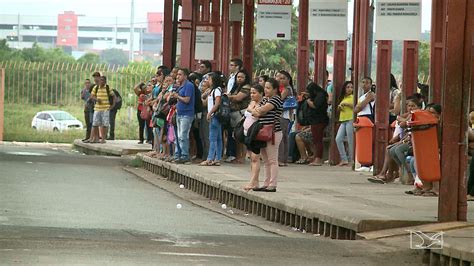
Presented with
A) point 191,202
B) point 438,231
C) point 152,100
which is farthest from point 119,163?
point 438,231

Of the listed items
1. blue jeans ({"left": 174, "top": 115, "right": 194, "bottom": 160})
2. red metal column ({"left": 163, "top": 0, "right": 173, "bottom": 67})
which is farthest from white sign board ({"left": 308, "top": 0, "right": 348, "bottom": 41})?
red metal column ({"left": 163, "top": 0, "right": 173, "bottom": 67})

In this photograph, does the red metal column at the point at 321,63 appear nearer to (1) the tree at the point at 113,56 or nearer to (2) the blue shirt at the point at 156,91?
(2) the blue shirt at the point at 156,91

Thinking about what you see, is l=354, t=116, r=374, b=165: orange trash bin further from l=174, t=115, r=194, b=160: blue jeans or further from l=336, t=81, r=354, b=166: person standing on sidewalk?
l=174, t=115, r=194, b=160: blue jeans

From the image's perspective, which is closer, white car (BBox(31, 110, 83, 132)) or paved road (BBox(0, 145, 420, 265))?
paved road (BBox(0, 145, 420, 265))

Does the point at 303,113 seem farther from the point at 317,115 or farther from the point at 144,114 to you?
the point at 144,114

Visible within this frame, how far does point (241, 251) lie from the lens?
47.2 ft

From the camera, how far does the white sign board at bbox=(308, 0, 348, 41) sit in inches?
1146

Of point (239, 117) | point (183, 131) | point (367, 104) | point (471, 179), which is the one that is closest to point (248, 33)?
point (183, 131)

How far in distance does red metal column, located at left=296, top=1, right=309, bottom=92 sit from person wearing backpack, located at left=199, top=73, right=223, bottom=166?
22.7 ft

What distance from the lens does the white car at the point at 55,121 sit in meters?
57.6

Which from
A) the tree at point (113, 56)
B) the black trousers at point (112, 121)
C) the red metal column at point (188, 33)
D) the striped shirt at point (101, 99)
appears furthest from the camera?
the tree at point (113, 56)

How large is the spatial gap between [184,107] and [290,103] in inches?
84.3

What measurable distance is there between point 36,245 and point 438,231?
448 cm

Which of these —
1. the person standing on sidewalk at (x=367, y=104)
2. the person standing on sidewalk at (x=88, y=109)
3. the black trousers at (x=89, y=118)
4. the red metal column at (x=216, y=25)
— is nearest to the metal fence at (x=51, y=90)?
the person standing on sidewalk at (x=88, y=109)
